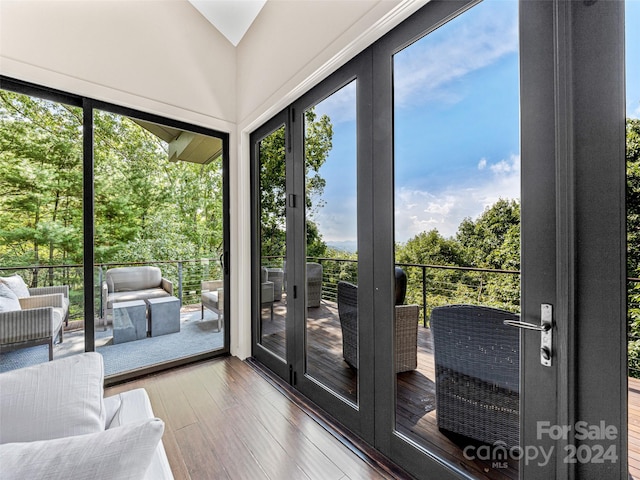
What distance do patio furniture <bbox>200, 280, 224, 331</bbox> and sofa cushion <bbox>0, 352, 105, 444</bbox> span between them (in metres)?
2.15

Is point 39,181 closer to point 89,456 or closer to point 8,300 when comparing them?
point 8,300

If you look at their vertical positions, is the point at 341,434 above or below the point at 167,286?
below

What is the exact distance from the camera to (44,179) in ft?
7.45

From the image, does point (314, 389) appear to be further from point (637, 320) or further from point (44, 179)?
point (44, 179)

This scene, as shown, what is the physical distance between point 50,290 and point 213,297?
1.31m

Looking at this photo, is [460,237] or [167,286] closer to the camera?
[460,237]

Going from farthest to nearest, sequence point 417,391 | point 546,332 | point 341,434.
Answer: point 341,434
point 417,391
point 546,332

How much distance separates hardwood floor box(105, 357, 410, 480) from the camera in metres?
1.56

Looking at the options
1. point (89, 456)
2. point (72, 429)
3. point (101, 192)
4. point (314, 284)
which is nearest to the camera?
point (89, 456)

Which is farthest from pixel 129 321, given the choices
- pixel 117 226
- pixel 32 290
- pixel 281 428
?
pixel 281 428

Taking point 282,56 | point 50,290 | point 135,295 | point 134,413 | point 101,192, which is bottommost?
point 134,413

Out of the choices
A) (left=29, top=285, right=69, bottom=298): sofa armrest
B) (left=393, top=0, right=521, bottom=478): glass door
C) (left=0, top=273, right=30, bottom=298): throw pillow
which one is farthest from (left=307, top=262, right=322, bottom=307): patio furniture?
(left=0, top=273, right=30, bottom=298): throw pillow

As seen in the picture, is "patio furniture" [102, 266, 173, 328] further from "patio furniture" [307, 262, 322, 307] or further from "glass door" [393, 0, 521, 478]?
"glass door" [393, 0, 521, 478]

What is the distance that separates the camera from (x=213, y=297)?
3.12 meters
